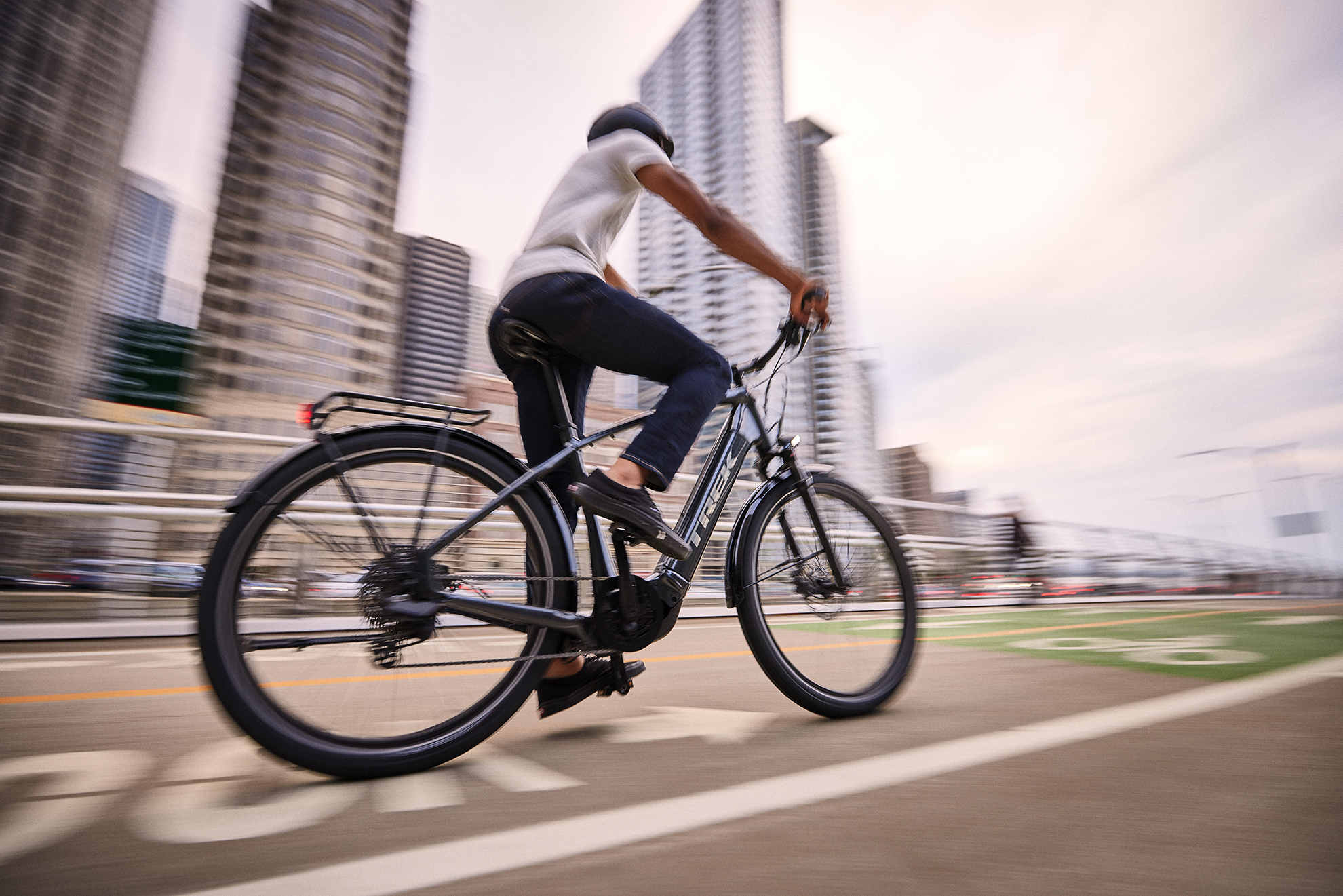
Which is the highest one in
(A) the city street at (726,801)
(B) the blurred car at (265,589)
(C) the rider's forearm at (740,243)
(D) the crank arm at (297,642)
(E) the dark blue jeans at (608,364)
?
(C) the rider's forearm at (740,243)

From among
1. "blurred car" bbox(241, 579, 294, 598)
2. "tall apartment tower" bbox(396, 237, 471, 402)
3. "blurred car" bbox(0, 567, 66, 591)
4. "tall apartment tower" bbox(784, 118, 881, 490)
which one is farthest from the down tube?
→ "tall apartment tower" bbox(396, 237, 471, 402)

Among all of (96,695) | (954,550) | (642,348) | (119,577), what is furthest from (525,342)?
(954,550)

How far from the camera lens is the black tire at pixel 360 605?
1.38 metres

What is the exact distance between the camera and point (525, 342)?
1.84m

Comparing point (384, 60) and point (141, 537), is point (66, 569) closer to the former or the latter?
point (141, 537)

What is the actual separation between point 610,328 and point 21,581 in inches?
171

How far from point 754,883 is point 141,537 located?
16.3 feet

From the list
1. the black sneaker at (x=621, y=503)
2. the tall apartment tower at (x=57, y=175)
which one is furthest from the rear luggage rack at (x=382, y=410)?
the tall apartment tower at (x=57, y=175)

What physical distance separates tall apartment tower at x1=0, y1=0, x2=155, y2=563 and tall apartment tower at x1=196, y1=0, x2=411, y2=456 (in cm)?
1232

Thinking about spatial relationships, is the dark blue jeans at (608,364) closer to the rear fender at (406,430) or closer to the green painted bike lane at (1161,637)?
the rear fender at (406,430)

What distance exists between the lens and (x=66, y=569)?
434 centimetres

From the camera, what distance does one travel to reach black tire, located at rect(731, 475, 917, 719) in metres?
2.04

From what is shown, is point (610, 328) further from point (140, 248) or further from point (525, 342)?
point (140, 248)

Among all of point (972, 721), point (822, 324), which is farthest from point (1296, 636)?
point (822, 324)
